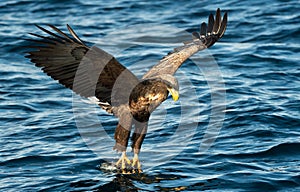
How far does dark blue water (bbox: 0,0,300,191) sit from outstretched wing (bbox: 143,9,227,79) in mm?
1121

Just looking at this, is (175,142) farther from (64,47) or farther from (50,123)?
(64,47)

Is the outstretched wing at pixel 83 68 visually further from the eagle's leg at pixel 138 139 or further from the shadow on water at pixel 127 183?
the shadow on water at pixel 127 183

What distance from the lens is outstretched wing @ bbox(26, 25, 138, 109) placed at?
6.86 meters

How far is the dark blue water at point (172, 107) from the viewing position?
7.73 metres

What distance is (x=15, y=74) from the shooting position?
12055 millimetres

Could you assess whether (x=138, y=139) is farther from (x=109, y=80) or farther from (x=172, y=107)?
(x=172, y=107)

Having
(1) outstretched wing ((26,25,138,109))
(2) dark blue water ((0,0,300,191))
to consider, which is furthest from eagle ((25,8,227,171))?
(2) dark blue water ((0,0,300,191))

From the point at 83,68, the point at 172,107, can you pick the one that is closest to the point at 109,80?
the point at 83,68

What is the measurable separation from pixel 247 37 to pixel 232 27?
23.1 inches

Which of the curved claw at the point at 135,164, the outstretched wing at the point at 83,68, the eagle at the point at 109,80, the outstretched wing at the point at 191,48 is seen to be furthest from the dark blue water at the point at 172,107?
the outstretched wing at the point at 191,48

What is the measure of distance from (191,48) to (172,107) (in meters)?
2.27

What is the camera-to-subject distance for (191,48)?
8.30 m

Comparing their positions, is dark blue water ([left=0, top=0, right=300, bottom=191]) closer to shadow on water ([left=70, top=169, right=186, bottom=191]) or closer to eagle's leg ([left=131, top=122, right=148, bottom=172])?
shadow on water ([left=70, top=169, right=186, bottom=191])

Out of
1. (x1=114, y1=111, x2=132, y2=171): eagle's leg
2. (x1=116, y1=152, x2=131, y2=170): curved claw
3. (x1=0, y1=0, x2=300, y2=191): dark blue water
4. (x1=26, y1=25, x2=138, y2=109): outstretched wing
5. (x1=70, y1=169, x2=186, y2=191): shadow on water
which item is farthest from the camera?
(x1=116, y1=152, x2=131, y2=170): curved claw
